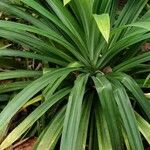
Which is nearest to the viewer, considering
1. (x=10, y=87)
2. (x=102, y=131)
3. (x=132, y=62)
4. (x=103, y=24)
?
(x=103, y=24)

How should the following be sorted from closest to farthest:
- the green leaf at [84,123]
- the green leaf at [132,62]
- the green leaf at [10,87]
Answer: the green leaf at [84,123]
the green leaf at [132,62]
the green leaf at [10,87]

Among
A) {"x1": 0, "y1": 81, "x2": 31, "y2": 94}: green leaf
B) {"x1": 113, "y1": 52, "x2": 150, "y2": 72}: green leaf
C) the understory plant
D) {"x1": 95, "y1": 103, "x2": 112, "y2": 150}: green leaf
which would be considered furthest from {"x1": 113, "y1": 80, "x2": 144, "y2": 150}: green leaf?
{"x1": 0, "y1": 81, "x2": 31, "y2": 94}: green leaf

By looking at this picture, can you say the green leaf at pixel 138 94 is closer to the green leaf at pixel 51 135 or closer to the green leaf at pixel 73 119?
the green leaf at pixel 73 119

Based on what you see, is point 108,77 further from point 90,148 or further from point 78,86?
point 90,148

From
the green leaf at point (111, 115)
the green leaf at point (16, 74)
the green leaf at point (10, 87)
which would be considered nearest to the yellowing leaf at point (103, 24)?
the green leaf at point (111, 115)

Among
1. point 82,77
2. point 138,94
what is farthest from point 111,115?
point 82,77

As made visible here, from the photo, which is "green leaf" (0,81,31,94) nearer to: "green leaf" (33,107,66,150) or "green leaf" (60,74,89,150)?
"green leaf" (33,107,66,150)

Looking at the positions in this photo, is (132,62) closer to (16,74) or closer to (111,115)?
(111,115)

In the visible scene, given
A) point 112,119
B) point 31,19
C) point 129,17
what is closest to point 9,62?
point 31,19
